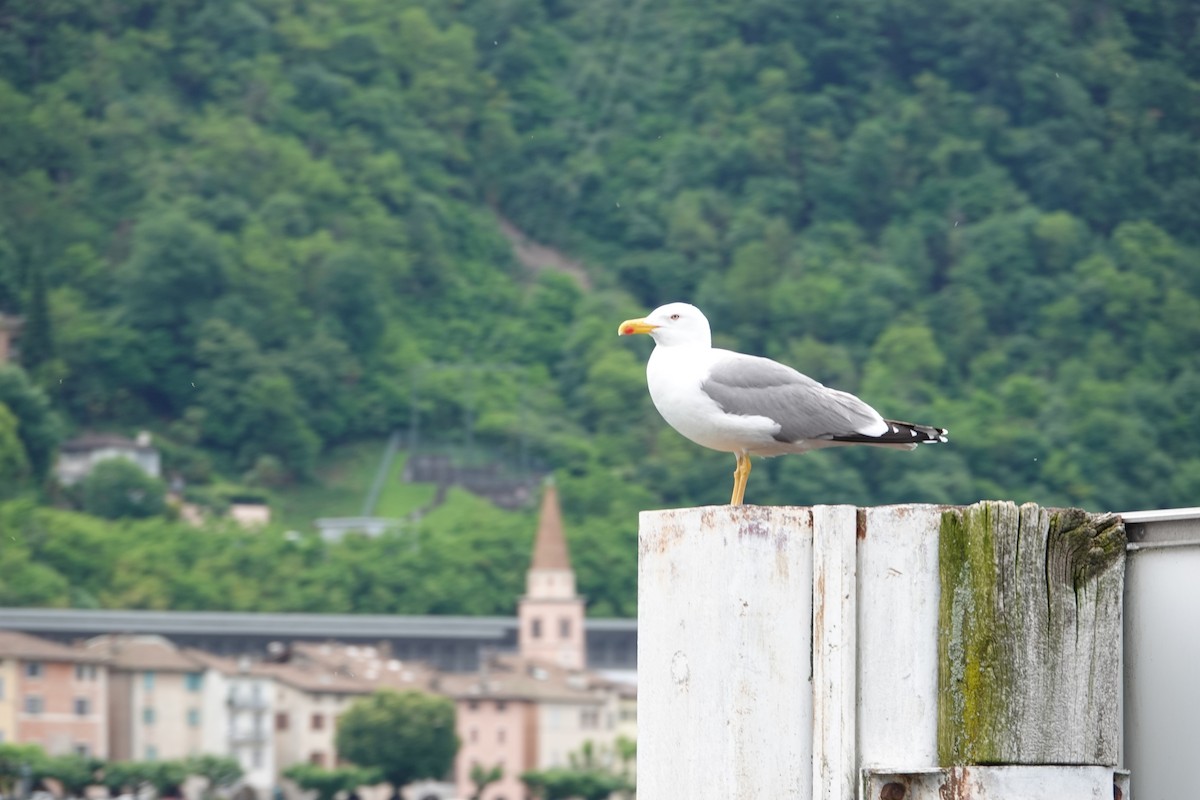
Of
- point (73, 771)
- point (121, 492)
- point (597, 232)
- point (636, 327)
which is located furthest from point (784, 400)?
point (597, 232)

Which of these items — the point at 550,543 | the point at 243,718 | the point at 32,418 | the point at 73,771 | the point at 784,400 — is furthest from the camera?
the point at 32,418

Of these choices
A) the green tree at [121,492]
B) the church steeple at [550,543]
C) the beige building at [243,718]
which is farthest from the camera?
the green tree at [121,492]

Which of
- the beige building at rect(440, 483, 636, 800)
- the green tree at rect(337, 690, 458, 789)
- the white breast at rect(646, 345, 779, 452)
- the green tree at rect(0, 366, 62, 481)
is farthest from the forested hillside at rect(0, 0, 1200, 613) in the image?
the white breast at rect(646, 345, 779, 452)

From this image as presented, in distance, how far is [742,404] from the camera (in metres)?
5.12

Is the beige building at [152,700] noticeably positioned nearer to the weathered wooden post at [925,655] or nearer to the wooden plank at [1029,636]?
the weathered wooden post at [925,655]

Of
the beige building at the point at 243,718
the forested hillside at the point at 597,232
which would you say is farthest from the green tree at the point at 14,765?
the forested hillside at the point at 597,232

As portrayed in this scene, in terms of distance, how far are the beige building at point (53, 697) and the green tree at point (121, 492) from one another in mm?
16215

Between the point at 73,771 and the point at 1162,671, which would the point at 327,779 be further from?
the point at 1162,671

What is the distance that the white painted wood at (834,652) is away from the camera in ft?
9.63

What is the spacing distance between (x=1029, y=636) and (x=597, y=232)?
117 m

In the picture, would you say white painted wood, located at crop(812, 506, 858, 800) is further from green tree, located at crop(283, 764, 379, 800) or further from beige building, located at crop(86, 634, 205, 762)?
beige building, located at crop(86, 634, 205, 762)

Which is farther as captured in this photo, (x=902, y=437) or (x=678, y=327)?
(x=678, y=327)

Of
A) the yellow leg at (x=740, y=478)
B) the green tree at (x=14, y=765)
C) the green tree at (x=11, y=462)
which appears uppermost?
the green tree at (x=11, y=462)

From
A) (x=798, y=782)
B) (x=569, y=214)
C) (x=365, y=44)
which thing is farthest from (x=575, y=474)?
(x=798, y=782)
